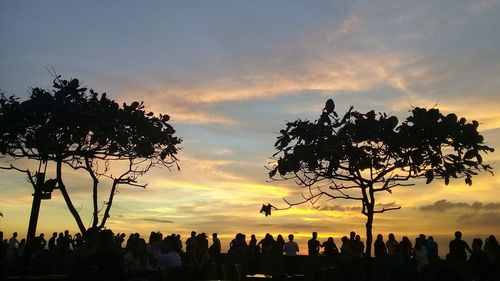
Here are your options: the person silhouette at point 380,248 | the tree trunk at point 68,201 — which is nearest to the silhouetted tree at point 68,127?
the tree trunk at point 68,201

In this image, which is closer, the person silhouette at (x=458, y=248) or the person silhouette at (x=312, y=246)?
the person silhouette at (x=458, y=248)

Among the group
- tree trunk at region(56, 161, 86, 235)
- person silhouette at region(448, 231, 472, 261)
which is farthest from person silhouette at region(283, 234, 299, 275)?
tree trunk at region(56, 161, 86, 235)

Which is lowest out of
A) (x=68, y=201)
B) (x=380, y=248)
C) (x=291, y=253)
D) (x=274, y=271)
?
(x=274, y=271)

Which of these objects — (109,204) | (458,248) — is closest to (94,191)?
(109,204)

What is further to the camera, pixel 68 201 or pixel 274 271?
pixel 274 271

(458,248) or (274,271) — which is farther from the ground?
(458,248)

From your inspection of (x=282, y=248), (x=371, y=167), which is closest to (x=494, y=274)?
(x=371, y=167)

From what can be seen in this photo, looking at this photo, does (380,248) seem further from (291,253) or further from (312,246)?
(291,253)

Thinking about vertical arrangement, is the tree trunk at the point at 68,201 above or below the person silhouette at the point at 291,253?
above

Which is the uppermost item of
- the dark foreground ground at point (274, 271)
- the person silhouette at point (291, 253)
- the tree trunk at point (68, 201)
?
the tree trunk at point (68, 201)

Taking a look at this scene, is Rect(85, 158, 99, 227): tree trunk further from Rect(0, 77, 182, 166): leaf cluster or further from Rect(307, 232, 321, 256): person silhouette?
Rect(307, 232, 321, 256): person silhouette

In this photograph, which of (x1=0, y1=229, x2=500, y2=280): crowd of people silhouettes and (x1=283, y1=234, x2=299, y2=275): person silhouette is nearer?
(x1=0, y1=229, x2=500, y2=280): crowd of people silhouettes

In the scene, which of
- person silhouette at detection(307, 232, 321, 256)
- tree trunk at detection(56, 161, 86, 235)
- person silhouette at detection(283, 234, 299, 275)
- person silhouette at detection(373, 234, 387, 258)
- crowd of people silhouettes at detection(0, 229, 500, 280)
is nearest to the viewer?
crowd of people silhouettes at detection(0, 229, 500, 280)

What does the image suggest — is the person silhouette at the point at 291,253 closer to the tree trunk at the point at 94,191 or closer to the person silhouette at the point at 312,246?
the person silhouette at the point at 312,246
